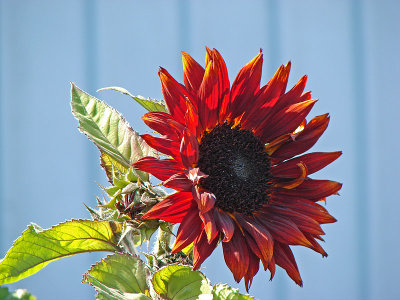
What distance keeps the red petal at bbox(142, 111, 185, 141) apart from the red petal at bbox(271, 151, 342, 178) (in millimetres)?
137

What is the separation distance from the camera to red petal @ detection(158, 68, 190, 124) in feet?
1.41

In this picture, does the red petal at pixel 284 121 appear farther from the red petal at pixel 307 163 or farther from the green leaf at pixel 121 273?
the green leaf at pixel 121 273

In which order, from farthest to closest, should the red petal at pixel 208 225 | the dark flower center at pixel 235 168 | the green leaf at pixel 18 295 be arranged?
the dark flower center at pixel 235 168, the red petal at pixel 208 225, the green leaf at pixel 18 295

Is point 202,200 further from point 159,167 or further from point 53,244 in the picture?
point 53,244

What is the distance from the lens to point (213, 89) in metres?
0.46

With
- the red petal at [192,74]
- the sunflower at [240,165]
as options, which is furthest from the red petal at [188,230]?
the red petal at [192,74]

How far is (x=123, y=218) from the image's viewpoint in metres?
0.43

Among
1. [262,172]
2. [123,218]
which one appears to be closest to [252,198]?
[262,172]

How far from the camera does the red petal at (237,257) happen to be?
410 millimetres

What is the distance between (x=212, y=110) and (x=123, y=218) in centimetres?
14

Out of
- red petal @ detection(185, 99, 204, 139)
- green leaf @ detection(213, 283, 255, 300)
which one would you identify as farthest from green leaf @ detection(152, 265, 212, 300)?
red petal @ detection(185, 99, 204, 139)

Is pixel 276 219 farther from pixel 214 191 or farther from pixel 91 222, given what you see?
pixel 91 222

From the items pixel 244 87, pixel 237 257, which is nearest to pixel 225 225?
pixel 237 257

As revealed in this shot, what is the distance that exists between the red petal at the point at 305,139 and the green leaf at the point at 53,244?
7.0 inches
